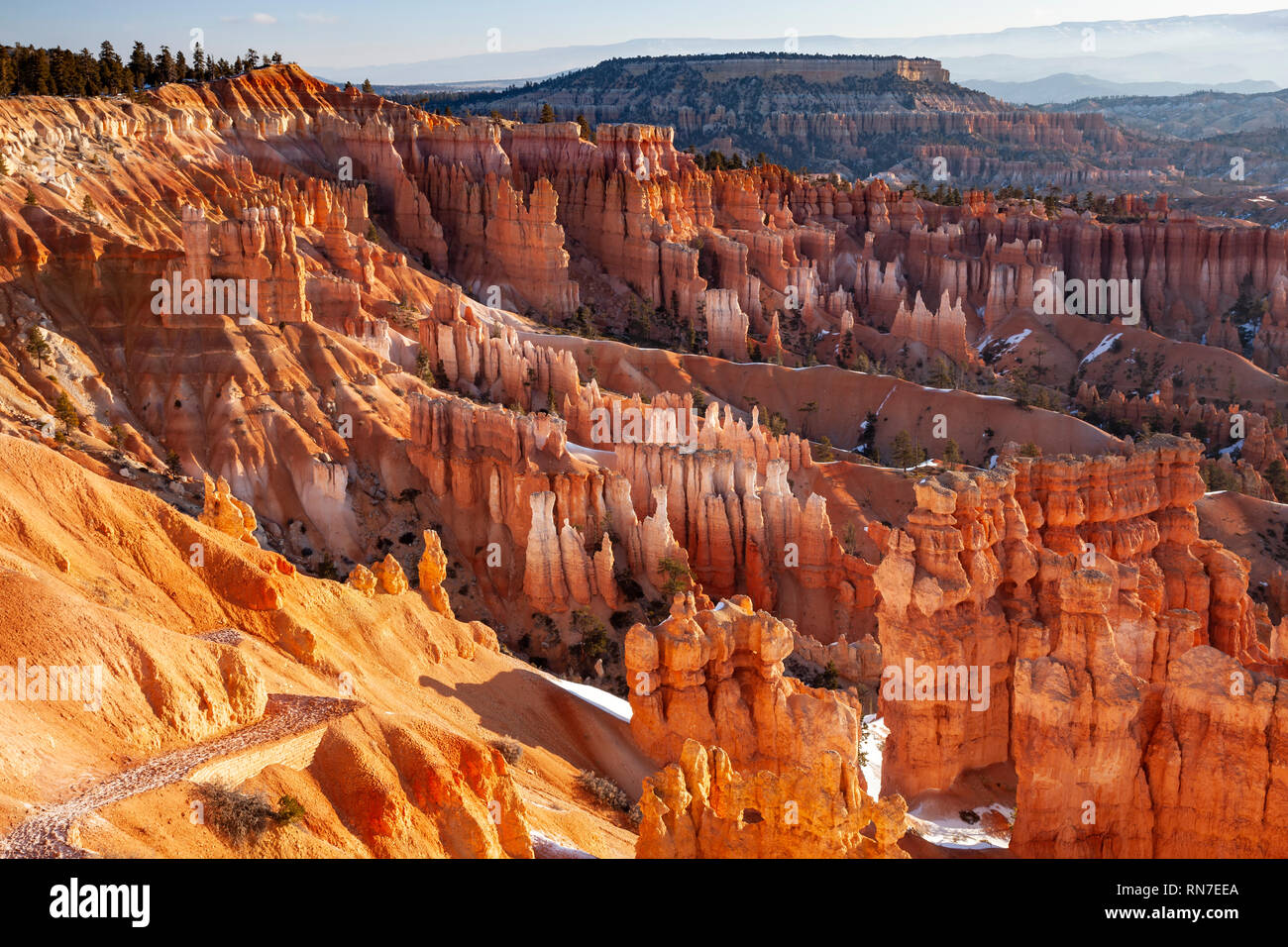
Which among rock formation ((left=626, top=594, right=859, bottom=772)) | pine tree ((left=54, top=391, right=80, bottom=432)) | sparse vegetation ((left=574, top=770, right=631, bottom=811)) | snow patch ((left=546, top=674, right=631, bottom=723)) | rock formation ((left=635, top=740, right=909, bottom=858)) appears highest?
pine tree ((left=54, top=391, right=80, bottom=432))

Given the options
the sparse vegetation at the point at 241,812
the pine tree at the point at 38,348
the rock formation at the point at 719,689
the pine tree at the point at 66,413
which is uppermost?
the pine tree at the point at 38,348

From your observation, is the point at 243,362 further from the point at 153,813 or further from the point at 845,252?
the point at 845,252

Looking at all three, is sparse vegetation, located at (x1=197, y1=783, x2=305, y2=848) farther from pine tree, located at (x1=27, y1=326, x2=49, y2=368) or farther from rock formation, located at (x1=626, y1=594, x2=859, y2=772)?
pine tree, located at (x1=27, y1=326, x2=49, y2=368)

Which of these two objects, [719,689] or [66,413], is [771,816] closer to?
[719,689]

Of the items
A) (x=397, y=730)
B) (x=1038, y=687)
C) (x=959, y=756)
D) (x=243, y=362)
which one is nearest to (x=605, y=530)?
(x=243, y=362)

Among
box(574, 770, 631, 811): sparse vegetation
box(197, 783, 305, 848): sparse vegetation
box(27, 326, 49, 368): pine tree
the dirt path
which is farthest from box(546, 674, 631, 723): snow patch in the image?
box(27, 326, 49, 368): pine tree

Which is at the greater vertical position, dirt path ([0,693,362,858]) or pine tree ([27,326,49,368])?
pine tree ([27,326,49,368])

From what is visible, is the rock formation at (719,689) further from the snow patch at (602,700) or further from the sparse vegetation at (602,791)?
the sparse vegetation at (602,791)

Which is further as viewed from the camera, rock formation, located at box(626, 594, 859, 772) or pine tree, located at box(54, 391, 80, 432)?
pine tree, located at box(54, 391, 80, 432)

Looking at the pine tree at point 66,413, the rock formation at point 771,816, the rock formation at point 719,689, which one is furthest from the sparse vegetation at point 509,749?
the pine tree at point 66,413
